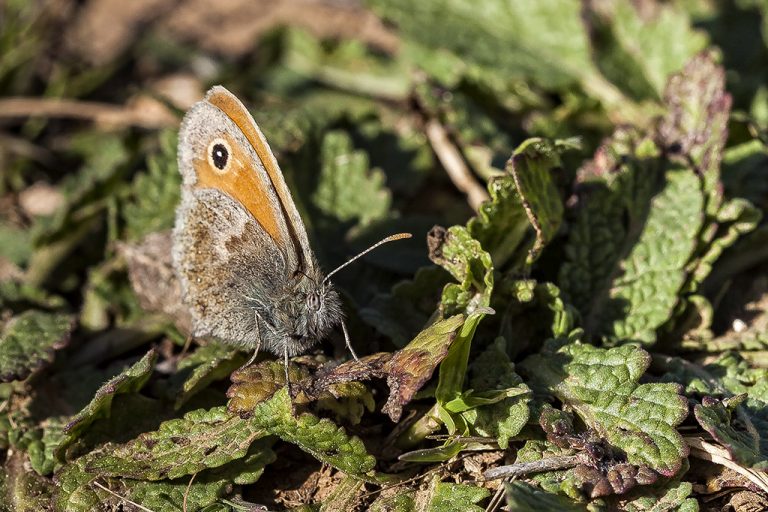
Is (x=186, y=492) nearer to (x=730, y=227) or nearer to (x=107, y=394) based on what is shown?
(x=107, y=394)

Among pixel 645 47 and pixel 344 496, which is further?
pixel 645 47

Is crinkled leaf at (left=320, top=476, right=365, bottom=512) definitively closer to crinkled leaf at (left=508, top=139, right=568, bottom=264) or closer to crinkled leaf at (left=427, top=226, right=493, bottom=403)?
crinkled leaf at (left=427, top=226, right=493, bottom=403)

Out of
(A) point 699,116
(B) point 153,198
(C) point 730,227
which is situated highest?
(B) point 153,198

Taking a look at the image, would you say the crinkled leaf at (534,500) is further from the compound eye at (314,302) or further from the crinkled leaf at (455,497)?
the compound eye at (314,302)

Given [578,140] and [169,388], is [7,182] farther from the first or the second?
[578,140]

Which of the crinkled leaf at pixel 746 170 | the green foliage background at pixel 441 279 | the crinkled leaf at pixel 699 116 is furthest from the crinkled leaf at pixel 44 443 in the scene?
Answer: the crinkled leaf at pixel 746 170

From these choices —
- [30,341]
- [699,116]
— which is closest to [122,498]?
[30,341]

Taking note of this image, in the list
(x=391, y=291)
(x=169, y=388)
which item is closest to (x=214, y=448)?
(x=169, y=388)
